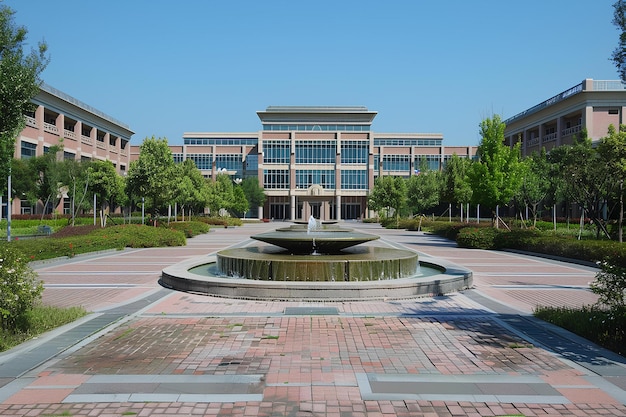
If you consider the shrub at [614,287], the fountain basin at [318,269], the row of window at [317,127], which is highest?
the row of window at [317,127]

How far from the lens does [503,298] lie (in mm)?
10664

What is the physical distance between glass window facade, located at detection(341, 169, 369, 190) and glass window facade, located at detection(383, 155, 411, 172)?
27.4 ft

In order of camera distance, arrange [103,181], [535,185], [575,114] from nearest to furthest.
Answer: [103,181] → [535,185] → [575,114]

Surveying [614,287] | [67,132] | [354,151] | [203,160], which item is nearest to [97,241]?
[614,287]

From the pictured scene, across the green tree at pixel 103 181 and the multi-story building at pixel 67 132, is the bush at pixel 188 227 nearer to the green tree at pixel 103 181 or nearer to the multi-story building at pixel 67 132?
the green tree at pixel 103 181

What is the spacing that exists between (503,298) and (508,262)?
28.2ft

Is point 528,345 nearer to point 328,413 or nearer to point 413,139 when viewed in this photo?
point 328,413

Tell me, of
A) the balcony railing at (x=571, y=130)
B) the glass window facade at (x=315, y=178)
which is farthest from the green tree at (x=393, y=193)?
the glass window facade at (x=315, y=178)

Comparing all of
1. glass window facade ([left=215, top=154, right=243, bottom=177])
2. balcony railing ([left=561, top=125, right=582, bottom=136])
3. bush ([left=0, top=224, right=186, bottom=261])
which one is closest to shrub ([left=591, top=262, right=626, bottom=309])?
bush ([left=0, top=224, right=186, bottom=261])

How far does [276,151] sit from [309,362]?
7501 centimetres

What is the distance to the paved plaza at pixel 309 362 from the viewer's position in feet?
15.2

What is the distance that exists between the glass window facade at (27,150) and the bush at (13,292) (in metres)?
43.1

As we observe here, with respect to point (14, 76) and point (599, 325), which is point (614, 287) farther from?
point (14, 76)

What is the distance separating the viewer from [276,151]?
3137 inches
